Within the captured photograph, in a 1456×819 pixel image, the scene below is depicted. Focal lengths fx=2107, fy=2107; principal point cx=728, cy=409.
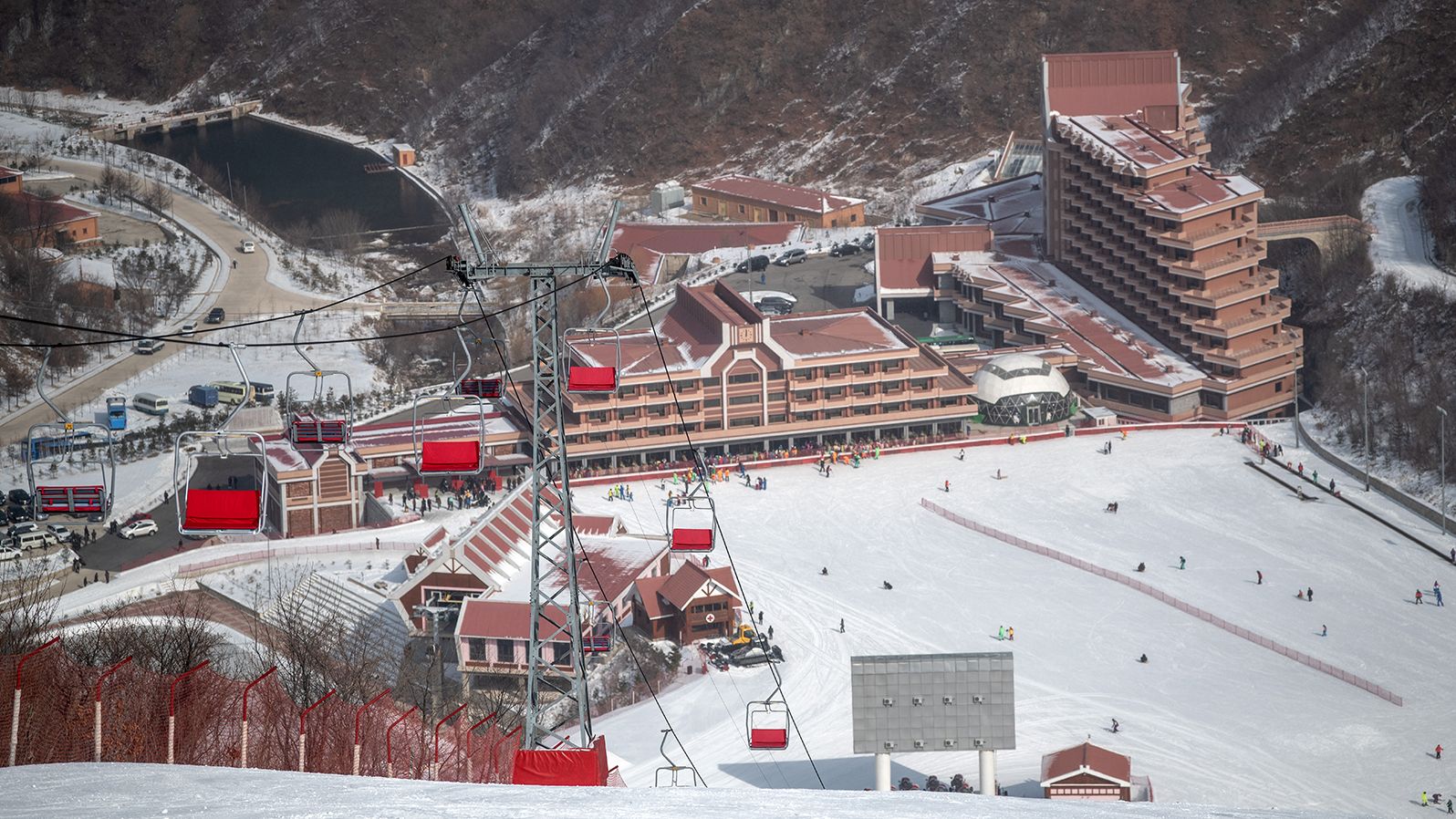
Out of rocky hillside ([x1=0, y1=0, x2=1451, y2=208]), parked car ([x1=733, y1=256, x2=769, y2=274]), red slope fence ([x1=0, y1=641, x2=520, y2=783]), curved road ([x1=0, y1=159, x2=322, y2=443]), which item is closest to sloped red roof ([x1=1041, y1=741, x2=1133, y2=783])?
red slope fence ([x1=0, y1=641, x2=520, y2=783])

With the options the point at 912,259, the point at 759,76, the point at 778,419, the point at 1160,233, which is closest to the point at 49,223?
the point at 912,259

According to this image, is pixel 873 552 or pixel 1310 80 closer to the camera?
pixel 873 552

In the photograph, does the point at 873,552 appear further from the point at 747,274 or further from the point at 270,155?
the point at 270,155

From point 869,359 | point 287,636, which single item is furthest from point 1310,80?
point 287,636

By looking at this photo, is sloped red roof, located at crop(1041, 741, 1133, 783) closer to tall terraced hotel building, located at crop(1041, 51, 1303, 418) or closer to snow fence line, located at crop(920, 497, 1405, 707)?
snow fence line, located at crop(920, 497, 1405, 707)

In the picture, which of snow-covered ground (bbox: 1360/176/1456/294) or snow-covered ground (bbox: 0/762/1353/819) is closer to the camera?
snow-covered ground (bbox: 0/762/1353/819)

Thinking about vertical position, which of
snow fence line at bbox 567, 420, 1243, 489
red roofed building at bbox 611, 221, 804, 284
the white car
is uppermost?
red roofed building at bbox 611, 221, 804, 284

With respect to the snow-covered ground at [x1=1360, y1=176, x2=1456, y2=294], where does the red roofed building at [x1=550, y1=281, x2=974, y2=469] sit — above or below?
below
